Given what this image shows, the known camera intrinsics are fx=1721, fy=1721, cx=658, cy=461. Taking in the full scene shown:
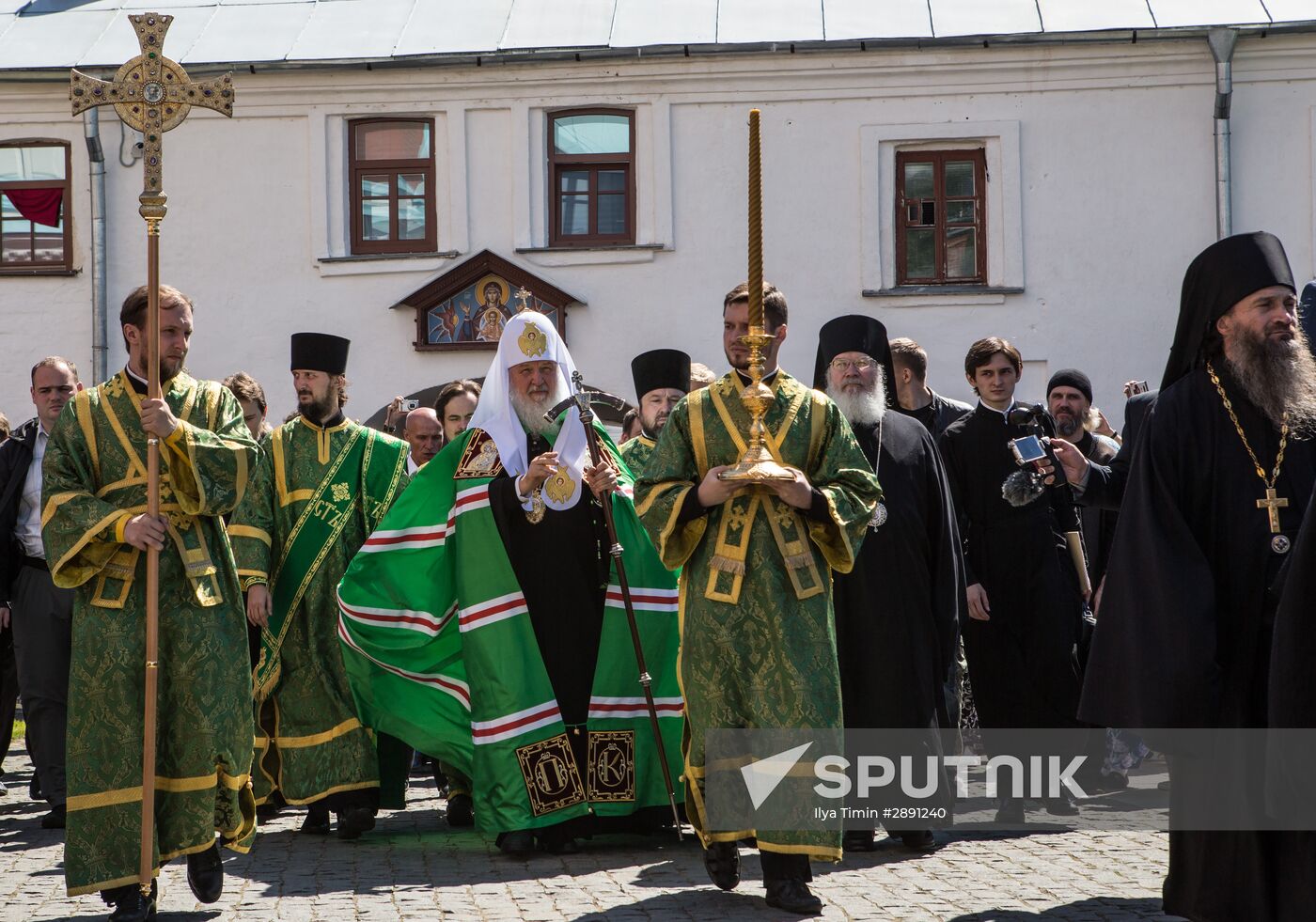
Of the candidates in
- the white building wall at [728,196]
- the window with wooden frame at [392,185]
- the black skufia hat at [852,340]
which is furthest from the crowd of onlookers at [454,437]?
the window with wooden frame at [392,185]

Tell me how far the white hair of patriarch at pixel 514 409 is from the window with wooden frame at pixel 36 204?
1320cm

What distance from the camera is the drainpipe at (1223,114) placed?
691 inches

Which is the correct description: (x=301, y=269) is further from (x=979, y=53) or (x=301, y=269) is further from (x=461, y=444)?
(x=461, y=444)

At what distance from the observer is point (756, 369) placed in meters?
5.77

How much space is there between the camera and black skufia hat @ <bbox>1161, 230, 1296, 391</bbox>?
4781mm

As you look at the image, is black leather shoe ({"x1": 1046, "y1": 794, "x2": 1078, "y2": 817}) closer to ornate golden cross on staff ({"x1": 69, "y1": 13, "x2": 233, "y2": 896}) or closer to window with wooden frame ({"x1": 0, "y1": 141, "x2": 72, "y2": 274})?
ornate golden cross on staff ({"x1": 69, "y1": 13, "x2": 233, "y2": 896})

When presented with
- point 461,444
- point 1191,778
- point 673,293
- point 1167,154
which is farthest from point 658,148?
point 1191,778

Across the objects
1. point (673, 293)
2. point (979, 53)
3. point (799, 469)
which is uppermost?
point (979, 53)

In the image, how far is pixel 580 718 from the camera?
23.4 ft

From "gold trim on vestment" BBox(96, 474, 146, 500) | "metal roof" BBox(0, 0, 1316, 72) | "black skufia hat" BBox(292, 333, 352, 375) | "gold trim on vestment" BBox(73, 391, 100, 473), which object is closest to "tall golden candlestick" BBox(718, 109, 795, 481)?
"gold trim on vestment" BBox(96, 474, 146, 500)

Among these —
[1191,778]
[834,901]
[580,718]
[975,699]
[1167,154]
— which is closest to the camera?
[1191,778]

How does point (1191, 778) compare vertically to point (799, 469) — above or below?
below

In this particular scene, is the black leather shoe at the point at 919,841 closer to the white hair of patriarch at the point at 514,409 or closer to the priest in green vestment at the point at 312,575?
the white hair of patriarch at the point at 514,409

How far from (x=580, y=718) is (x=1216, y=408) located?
320cm
